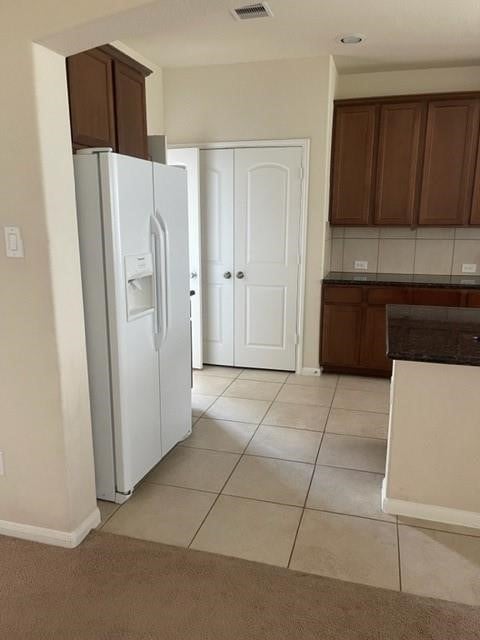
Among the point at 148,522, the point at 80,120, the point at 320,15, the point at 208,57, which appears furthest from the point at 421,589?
the point at 208,57

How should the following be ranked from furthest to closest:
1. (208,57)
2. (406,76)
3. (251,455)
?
(406,76)
(208,57)
(251,455)

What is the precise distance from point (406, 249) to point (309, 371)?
1.52 m

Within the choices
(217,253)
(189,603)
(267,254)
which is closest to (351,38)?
(267,254)

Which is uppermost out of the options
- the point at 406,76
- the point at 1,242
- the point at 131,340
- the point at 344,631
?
the point at 406,76

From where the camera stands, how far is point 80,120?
2.47 meters

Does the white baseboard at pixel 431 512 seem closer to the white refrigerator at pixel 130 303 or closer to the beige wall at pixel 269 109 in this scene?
the white refrigerator at pixel 130 303

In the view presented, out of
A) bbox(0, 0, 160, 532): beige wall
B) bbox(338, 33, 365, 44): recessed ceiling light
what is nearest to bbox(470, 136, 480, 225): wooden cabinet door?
bbox(338, 33, 365, 44): recessed ceiling light

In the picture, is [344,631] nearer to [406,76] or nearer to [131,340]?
[131,340]

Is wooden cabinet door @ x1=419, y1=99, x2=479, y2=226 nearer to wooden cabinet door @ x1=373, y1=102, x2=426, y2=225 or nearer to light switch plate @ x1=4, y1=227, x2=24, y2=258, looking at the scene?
wooden cabinet door @ x1=373, y1=102, x2=426, y2=225

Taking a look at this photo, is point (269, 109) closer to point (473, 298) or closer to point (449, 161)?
point (449, 161)

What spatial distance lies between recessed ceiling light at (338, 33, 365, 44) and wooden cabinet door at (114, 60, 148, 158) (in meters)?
1.54

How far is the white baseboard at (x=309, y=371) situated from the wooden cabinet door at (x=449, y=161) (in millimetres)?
1662

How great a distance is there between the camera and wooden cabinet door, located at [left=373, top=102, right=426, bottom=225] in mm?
4141

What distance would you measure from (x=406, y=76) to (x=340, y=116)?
715 millimetres
